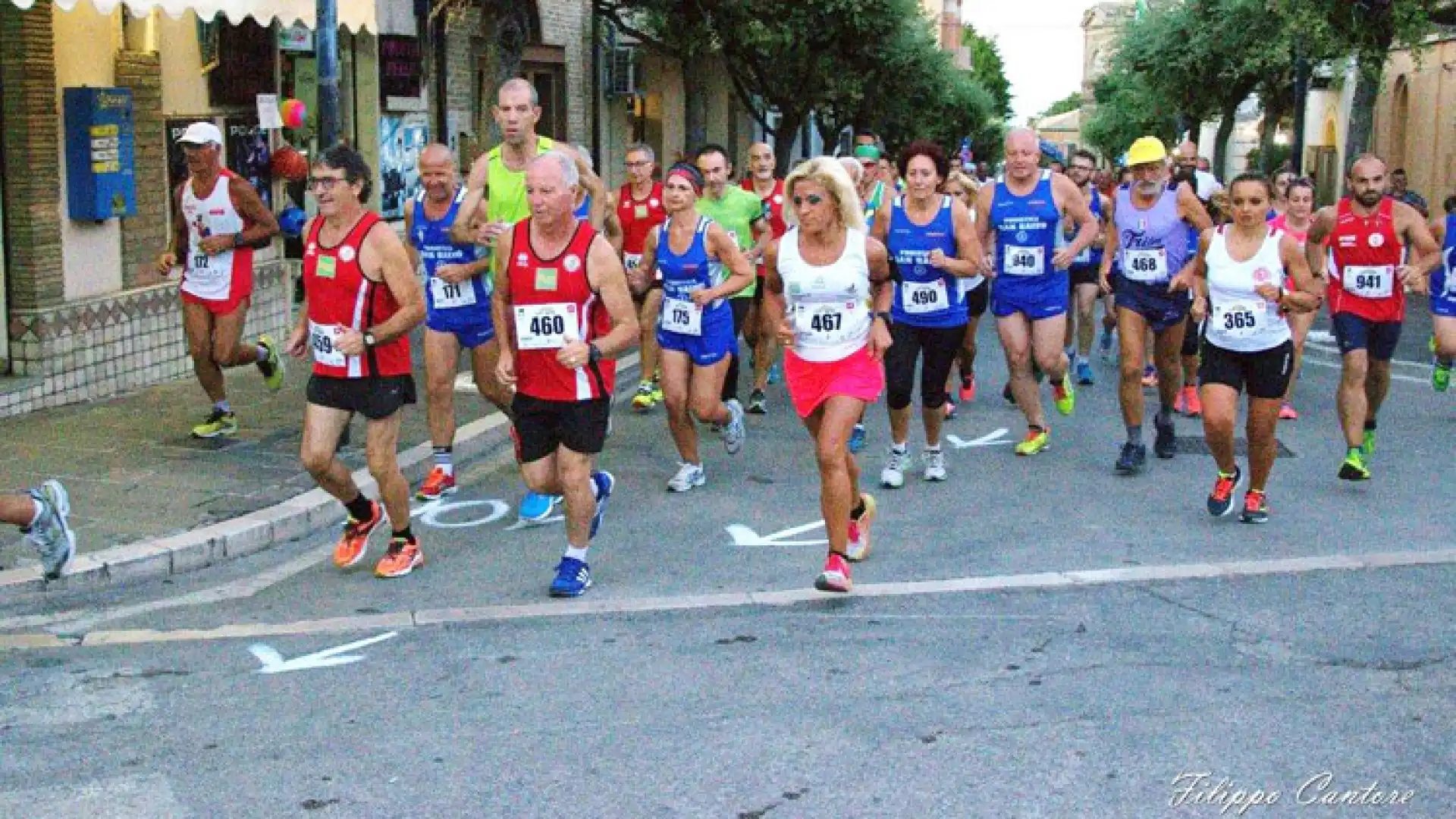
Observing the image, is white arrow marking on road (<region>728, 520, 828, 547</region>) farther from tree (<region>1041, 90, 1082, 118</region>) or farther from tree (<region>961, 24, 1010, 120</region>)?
tree (<region>1041, 90, 1082, 118</region>)

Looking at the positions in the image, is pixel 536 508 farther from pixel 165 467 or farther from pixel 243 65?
pixel 243 65

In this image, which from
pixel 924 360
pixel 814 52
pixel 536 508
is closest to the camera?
pixel 536 508

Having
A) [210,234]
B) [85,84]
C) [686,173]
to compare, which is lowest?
[210,234]

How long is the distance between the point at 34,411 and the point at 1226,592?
24.7 ft

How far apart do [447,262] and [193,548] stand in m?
2.38

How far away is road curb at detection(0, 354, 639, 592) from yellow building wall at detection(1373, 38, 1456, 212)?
87.8 feet

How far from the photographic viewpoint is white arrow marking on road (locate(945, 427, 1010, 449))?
1151cm

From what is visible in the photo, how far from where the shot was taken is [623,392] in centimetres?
1445

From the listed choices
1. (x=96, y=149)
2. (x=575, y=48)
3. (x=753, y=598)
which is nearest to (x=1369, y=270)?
(x=753, y=598)

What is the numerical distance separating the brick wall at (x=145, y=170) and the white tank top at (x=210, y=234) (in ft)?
7.79

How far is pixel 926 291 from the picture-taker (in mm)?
10055

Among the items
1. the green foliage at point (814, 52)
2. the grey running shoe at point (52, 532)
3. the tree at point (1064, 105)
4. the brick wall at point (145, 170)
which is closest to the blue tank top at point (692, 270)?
the grey running shoe at point (52, 532)

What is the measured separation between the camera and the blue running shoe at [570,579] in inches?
293

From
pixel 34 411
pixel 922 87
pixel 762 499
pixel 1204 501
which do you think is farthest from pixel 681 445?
pixel 922 87
